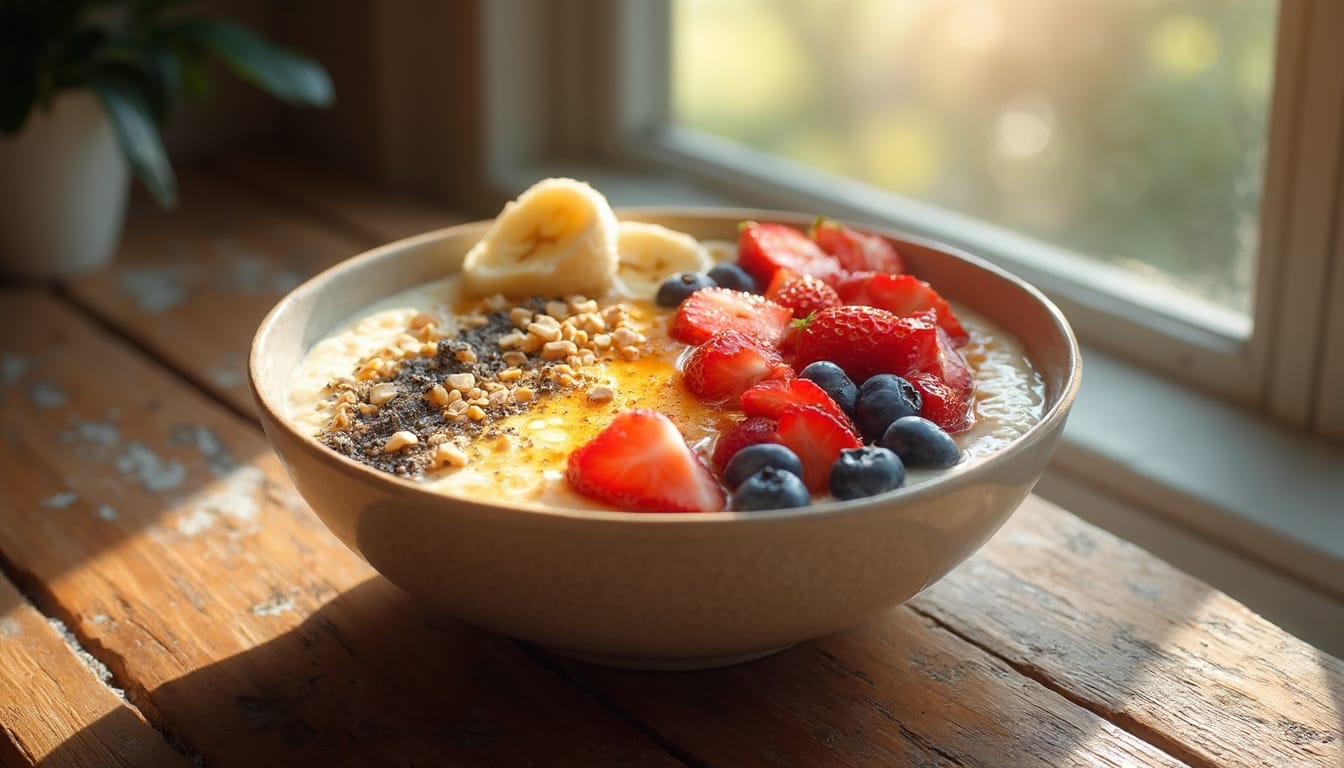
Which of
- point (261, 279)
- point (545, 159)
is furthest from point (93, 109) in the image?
point (545, 159)

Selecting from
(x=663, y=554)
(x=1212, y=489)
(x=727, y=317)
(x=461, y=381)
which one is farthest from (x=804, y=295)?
(x=1212, y=489)

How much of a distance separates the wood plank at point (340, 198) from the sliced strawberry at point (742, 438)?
1.11m

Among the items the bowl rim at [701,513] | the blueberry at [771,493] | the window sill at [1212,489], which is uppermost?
the bowl rim at [701,513]

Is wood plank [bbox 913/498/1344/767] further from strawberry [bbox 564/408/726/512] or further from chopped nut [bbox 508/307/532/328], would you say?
chopped nut [bbox 508/307/532/328]

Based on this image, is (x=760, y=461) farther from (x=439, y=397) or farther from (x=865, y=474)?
(x=439, y=397)

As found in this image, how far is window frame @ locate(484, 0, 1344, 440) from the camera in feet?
4.24

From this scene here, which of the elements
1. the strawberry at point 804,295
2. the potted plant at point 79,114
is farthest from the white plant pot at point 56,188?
the strawberry at point 804,295

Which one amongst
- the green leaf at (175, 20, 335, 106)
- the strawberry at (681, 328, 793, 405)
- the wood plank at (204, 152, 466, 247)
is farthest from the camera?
the wood plank at (204, 152, 466, 247)

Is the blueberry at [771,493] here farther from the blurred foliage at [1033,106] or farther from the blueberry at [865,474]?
the blurred foliage at [1033,106]

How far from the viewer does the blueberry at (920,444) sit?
0.86m

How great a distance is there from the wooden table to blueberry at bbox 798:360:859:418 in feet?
0.57

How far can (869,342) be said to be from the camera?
0.98 metres

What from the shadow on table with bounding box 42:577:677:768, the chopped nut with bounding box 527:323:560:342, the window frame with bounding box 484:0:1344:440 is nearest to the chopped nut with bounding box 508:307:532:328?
Answer: the chopped nut with bounding box 527:323:560:342

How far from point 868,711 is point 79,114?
1.32 m
